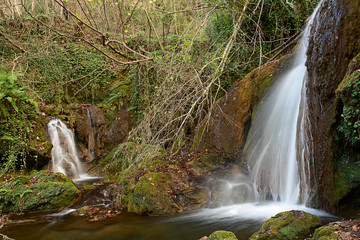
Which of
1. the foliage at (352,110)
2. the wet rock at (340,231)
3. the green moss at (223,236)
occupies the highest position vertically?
the foliage at (352,110)

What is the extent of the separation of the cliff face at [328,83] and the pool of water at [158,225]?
54 cm

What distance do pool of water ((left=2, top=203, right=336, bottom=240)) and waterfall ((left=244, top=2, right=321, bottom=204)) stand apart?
1.39 feet

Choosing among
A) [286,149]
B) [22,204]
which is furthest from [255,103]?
[22,204]

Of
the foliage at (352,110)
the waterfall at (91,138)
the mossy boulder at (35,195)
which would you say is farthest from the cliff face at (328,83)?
the waterfall at (91,138)

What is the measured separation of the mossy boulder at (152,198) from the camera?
5.50m

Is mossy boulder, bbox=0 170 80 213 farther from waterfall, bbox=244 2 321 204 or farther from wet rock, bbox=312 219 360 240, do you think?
wet rock, bbox=312 219 360 240

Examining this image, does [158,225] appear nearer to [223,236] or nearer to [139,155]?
[139,155]

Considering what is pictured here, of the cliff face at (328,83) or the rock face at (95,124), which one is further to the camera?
the rock face at (95,124)

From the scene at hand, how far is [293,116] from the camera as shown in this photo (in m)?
5.51

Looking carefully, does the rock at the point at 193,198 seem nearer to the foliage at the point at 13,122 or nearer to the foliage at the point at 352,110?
the foliage at the point at 352,110

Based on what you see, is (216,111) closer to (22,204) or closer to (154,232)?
(154,232)

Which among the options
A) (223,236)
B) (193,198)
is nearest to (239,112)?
(193,198)

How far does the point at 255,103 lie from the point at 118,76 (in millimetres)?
9704

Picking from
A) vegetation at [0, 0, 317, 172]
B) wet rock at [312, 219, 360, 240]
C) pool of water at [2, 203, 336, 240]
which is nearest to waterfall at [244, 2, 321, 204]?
pool of water at [2, 203, 336, 240]
